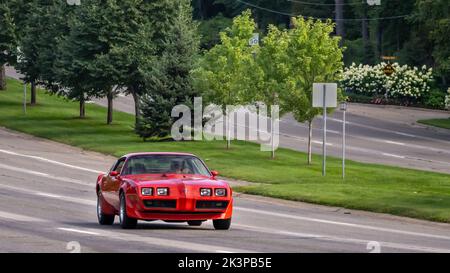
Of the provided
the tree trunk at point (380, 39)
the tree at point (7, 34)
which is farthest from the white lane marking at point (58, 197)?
the tree trunk at point (380, 39)

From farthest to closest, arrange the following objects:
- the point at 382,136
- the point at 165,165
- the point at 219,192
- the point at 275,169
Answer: the point at 382,136
the point at 275,169
the point at 165,165
the point at 219,192

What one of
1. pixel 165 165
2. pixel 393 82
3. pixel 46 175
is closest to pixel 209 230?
pixel 165 165

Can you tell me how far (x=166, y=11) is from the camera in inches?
2576

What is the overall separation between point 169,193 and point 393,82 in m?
62.8

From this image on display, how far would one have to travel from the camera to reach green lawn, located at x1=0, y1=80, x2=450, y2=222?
32906 millimetres

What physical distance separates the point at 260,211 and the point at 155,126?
2870 centimetres

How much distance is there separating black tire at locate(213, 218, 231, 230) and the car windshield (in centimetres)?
107

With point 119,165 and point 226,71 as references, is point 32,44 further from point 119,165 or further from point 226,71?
point 119,165

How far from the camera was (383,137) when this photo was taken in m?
65.4

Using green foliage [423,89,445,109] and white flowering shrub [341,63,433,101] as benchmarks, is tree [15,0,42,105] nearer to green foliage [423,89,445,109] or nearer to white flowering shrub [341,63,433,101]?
white flowering shrub [341,63,433,101]

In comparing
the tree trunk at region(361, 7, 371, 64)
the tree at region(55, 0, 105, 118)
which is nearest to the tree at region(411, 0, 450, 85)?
the tree at region(55, 0, 105, 118)

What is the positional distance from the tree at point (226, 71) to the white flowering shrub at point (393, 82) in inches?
1120

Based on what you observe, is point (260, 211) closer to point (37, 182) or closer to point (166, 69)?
point (37, 182)
